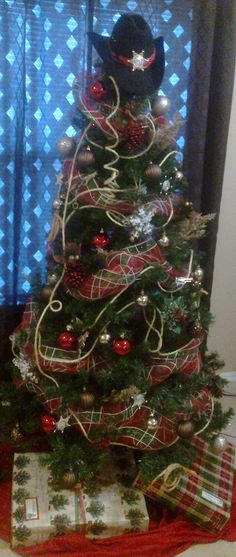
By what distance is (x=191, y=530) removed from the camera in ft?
5.33

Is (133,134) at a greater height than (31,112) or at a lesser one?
lesser

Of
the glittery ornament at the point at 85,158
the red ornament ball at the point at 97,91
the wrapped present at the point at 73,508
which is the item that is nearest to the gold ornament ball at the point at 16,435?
the wrapped present at the point at 73,508

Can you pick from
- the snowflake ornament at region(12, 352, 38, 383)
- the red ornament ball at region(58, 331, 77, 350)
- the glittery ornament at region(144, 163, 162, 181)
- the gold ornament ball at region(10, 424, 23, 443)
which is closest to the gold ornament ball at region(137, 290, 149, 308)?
the red ornament ball at region(58, 331, 77, 350)

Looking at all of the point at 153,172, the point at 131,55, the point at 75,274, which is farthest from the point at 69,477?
the point at 131,55

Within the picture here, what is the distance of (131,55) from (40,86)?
0.46 metres

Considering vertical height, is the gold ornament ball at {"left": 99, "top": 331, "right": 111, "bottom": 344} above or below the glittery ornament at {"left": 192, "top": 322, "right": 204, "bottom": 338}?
below

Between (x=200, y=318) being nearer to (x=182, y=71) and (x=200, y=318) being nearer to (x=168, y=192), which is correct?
(x=168, y=192)

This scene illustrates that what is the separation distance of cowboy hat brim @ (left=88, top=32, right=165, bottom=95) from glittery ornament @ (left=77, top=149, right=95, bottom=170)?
0.65ft

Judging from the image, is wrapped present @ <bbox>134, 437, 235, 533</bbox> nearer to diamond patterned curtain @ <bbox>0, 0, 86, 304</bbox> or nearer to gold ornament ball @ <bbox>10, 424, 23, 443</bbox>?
gold ornament ball @ <bbox>10, 424, 23, 443</bbox>

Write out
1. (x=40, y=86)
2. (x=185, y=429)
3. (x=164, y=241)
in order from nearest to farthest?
(x=164, y=241)
(x=185, y=429)
(x=40, y=86)

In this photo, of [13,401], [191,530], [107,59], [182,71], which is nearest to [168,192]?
[107,59]

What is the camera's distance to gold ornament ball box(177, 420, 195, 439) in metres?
1.61

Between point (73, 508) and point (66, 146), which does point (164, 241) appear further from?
point (73, 508)

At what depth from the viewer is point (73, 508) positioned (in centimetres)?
158
